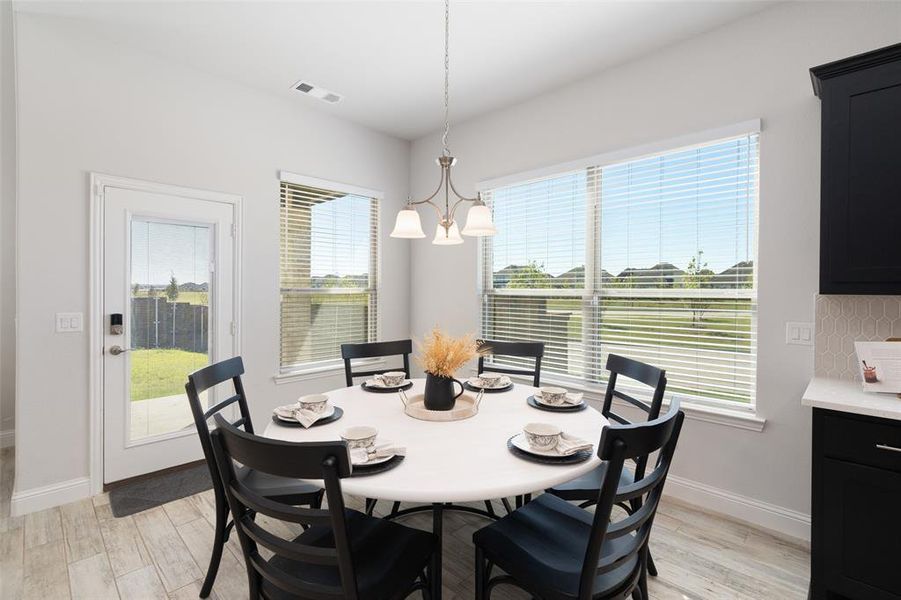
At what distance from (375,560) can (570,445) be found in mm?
784

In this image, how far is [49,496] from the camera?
2623 mm

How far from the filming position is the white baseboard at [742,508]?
234 cm

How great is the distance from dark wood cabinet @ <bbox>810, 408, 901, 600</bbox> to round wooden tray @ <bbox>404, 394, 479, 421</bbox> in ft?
4.91

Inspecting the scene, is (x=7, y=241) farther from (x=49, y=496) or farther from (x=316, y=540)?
(x=316, y=540)

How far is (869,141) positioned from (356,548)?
9.16 feet

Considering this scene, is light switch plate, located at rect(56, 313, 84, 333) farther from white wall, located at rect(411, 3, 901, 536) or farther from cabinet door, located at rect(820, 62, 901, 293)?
cabinet door, located at rect(820, 62, 901, 293)

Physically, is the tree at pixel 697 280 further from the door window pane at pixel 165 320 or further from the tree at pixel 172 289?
the tree at pixel 172 289

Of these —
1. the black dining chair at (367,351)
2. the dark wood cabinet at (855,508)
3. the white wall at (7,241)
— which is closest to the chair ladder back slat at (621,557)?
the dark wood cabinet at (855,508)

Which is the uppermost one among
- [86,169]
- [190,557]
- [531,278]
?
[86,169]

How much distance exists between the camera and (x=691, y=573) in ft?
6.77

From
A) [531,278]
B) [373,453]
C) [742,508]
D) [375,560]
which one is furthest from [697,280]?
[375,560]

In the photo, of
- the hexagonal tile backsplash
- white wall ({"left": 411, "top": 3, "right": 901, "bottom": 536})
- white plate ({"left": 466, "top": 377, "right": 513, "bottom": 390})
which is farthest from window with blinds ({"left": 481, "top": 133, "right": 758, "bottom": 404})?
white plate ({"left": 466, "top": 377, "right": 513, "bottom": 390})

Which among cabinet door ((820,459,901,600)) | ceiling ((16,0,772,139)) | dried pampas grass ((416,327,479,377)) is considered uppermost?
ceiling ((16,0,772,139))

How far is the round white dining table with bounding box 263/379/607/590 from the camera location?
128cm
